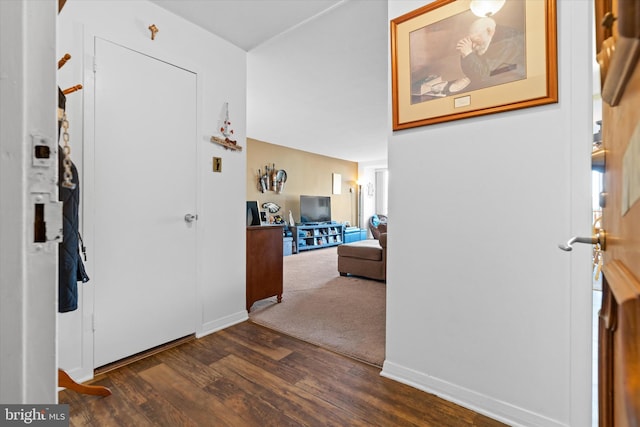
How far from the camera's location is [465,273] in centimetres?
150

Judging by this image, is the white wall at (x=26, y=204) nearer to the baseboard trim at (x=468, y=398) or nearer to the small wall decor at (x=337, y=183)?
the baseboard trim at (x=468, y=398)

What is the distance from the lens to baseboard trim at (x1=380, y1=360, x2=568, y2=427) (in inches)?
51.8

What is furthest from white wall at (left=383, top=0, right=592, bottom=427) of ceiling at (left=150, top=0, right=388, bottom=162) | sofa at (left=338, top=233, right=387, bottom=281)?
sofa at (left=338, top=233, right=387, bottom=281)

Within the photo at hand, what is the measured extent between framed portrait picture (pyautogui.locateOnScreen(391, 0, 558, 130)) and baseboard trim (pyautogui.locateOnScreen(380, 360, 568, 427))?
1.38 m

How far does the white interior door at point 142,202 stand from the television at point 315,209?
15.6 feet

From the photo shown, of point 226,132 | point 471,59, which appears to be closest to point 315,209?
point 226,132

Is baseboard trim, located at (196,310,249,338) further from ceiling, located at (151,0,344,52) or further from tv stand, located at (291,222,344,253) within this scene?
tv stand, located at (291,222,344,253)

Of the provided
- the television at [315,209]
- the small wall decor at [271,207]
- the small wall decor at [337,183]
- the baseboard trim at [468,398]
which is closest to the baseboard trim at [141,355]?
the baseboard trim at [468,398]

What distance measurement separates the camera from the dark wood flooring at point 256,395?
4.55ft

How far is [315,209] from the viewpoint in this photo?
7270mm

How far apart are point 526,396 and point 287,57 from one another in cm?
299

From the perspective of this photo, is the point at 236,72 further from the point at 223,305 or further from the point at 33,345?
the point at 33,345

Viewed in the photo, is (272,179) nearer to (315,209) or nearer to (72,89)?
(315,209)

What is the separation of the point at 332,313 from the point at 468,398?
4.79 feet
